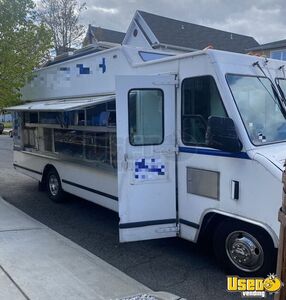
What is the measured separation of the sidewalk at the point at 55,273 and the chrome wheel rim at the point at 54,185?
216cm

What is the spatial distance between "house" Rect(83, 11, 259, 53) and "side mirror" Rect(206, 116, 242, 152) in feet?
62.2

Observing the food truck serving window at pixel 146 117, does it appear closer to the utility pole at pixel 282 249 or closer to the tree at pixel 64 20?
the utility pole at pixel 282 249

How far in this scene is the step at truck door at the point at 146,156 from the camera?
14.9ft

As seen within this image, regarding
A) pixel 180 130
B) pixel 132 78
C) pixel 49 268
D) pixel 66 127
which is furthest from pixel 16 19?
pixel 49 268

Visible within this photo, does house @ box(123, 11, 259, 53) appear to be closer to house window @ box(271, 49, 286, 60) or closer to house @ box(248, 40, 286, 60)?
house @ box(248, 40, 286, 60)

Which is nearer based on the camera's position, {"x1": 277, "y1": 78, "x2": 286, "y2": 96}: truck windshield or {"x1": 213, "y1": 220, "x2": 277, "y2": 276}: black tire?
{"x1": 213, "y1": 220, "x2": 277, "y2": 276}: black tire

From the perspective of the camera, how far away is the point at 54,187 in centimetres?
784

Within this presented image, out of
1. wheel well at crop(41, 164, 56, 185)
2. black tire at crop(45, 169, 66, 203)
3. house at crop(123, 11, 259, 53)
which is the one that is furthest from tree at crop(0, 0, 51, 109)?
house at crop(123, 11, 259, 53)

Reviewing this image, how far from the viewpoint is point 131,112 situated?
4570 millimetres

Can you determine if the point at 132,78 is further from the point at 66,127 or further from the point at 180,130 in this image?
the point at 66,127

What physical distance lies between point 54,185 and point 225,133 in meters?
4.81

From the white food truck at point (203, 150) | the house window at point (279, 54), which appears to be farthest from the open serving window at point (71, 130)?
the house window at point (279, 54)

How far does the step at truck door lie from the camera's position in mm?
4531

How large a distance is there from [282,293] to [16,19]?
767cm
